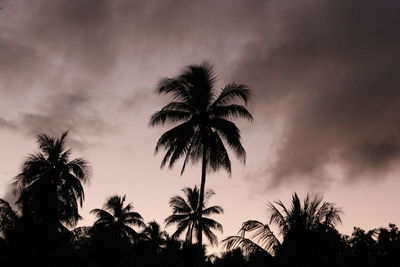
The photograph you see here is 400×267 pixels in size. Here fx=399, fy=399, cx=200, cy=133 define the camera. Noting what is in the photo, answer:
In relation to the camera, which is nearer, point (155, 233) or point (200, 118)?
point (200, 118)

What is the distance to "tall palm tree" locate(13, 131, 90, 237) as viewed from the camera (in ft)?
98.6

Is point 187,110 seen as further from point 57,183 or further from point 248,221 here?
point 57,183

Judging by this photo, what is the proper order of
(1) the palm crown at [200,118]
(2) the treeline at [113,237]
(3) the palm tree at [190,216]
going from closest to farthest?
(2) the treeline at [113,237] < (1) the palm crown at [200,118] < (3) the palm tree at [190,216]

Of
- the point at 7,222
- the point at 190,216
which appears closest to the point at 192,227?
the point at 190,216

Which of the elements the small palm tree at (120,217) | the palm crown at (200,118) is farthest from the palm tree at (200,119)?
the small palm tree at (120,217)

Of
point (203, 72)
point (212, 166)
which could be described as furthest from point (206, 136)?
point (203, 72)

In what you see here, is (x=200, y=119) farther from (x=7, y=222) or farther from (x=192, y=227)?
(x=192, y=227)

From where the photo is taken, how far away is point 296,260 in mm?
15938

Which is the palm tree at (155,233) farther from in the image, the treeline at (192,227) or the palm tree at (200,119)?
the palm tree at (200,119)

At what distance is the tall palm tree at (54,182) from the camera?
30.0 meters

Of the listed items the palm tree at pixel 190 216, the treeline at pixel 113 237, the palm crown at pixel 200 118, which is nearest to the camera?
the treeline at pixel 113 237

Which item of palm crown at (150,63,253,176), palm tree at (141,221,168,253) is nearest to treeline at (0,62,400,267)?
palm crown at (150,63,253,176)

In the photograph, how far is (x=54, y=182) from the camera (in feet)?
103

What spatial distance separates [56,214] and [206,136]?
13.4 meters
